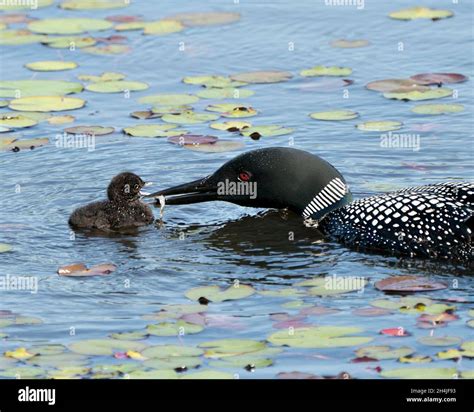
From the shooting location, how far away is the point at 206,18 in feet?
49.0

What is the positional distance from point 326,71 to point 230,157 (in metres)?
2.28

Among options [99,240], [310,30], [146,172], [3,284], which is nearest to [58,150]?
[146,172]

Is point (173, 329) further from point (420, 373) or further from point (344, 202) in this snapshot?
point (344, 202)

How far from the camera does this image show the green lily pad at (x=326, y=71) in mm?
13359

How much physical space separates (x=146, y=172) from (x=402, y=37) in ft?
13.5

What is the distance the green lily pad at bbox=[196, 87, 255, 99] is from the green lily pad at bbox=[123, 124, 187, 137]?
0.78 metres

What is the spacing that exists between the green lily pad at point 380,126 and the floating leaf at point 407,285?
3.19 m

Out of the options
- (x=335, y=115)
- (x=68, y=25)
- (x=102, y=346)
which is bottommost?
(x=102, y=346)

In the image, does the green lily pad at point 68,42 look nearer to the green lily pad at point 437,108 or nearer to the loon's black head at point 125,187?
the green lily pad at point 437,108

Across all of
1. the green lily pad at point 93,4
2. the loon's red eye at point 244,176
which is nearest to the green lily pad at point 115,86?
the green lily pad at point 93,4

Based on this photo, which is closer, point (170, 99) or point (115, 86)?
point (170, 99)

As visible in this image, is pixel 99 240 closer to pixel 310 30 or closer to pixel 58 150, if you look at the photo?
pixel 58 150

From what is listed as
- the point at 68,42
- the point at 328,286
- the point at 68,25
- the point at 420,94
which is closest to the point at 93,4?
the point at 68,25

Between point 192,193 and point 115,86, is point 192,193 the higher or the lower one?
the lower one
